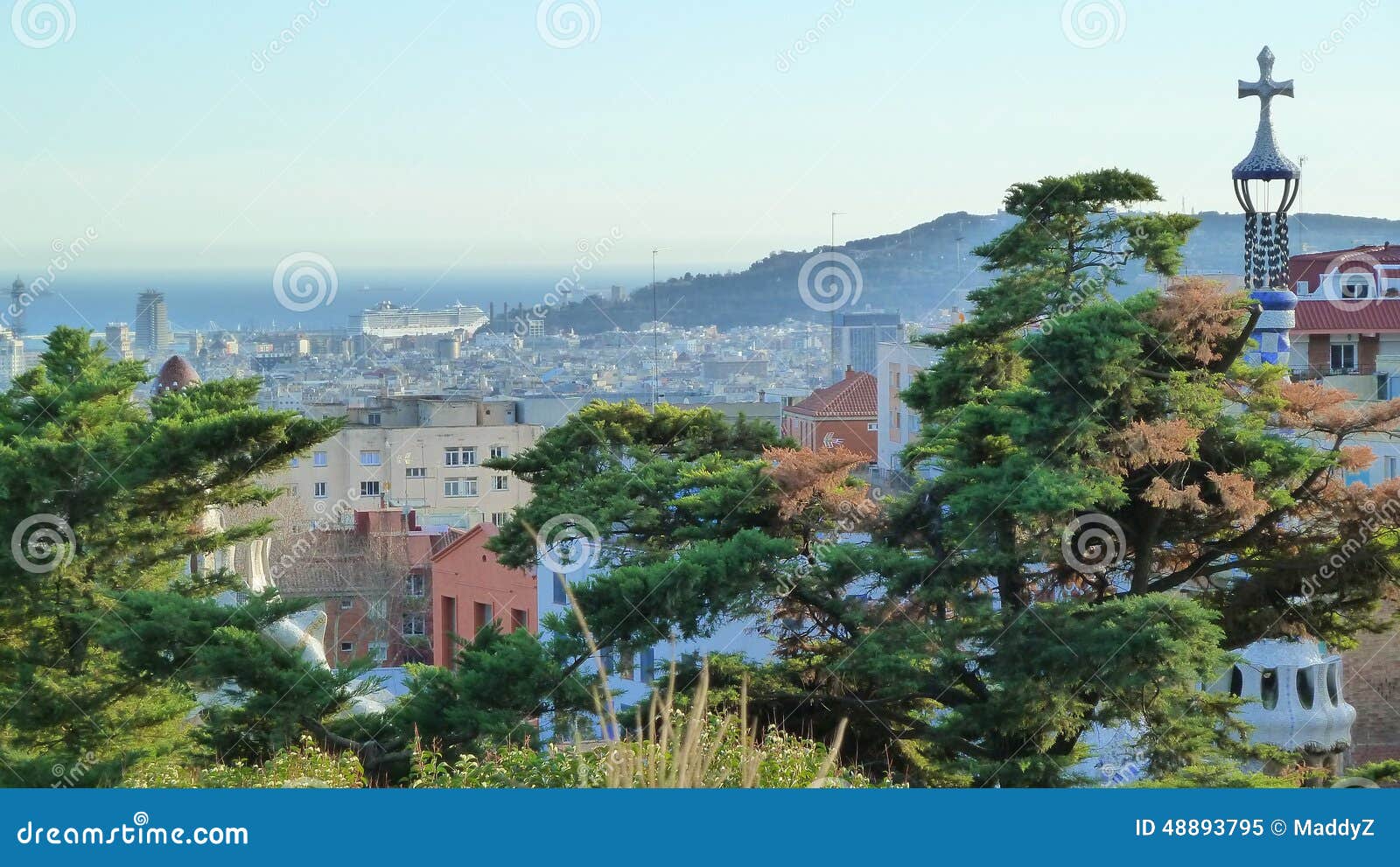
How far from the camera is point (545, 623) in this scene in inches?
469

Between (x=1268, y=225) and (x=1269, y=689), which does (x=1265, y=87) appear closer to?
(x=1268, y=225)

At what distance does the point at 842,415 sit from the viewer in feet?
133

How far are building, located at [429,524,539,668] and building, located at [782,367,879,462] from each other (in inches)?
396

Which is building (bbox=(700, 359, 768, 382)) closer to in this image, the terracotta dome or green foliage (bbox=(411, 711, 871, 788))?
the terracotta dome

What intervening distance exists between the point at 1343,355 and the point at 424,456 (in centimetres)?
2998

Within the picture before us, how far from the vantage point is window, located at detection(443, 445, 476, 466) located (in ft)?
179

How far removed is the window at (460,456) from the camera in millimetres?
54438

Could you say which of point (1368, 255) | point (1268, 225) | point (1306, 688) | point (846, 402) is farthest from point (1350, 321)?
point (1306, 688)

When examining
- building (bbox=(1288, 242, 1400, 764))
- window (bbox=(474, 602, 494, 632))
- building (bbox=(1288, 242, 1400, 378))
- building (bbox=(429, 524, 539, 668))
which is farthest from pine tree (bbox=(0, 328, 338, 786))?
building (bbox=(1288, 242, 1400, 378))

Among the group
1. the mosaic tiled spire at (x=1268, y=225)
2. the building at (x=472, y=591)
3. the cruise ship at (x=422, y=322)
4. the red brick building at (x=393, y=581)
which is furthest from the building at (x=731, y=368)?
the mosaic tiled spire at (x=1268, y=225)

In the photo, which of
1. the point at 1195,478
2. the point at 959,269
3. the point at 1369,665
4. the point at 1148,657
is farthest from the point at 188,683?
the point at 959,269

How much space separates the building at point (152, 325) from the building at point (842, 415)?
1820 cm

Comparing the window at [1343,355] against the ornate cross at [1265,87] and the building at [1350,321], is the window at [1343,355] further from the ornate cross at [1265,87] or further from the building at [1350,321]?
the ornate cross at [1265,87]

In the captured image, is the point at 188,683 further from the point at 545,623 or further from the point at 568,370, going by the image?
the point at 568,370
